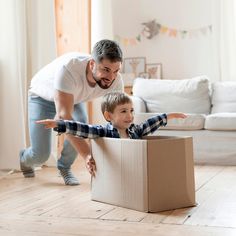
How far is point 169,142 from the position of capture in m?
2.37

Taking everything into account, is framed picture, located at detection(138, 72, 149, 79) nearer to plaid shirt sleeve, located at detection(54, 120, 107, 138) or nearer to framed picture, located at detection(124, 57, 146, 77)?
framed picture, located at detection(124, 57, 146, 77)

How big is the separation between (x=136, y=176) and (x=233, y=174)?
1.50 meters

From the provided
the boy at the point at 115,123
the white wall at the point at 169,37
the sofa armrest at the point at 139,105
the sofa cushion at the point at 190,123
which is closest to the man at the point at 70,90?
the boy at the point at 115,123

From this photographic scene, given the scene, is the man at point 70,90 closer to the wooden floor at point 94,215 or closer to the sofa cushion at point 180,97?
the wooden floor at point 94,215

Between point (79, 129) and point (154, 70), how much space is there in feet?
11.0

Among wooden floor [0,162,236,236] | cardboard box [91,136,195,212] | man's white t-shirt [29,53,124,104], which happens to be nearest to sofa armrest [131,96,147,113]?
wooden floor [0,162,236,236]

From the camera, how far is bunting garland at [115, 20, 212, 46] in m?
5.58

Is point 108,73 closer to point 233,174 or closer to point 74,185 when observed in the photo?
point 74,185

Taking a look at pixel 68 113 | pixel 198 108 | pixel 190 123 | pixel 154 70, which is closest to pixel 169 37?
pixel 154 70

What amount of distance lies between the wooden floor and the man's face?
621 millimetres

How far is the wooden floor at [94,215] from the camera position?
6.73ft

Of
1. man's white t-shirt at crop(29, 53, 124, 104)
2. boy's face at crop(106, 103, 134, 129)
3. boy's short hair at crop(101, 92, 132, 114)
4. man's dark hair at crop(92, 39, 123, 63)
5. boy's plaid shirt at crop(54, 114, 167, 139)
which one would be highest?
man's dark hair at crop(92, 39, 123, 63)

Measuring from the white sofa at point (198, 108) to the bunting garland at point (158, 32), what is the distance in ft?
2.19

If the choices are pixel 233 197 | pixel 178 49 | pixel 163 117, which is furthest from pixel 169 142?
pixel 178 49
